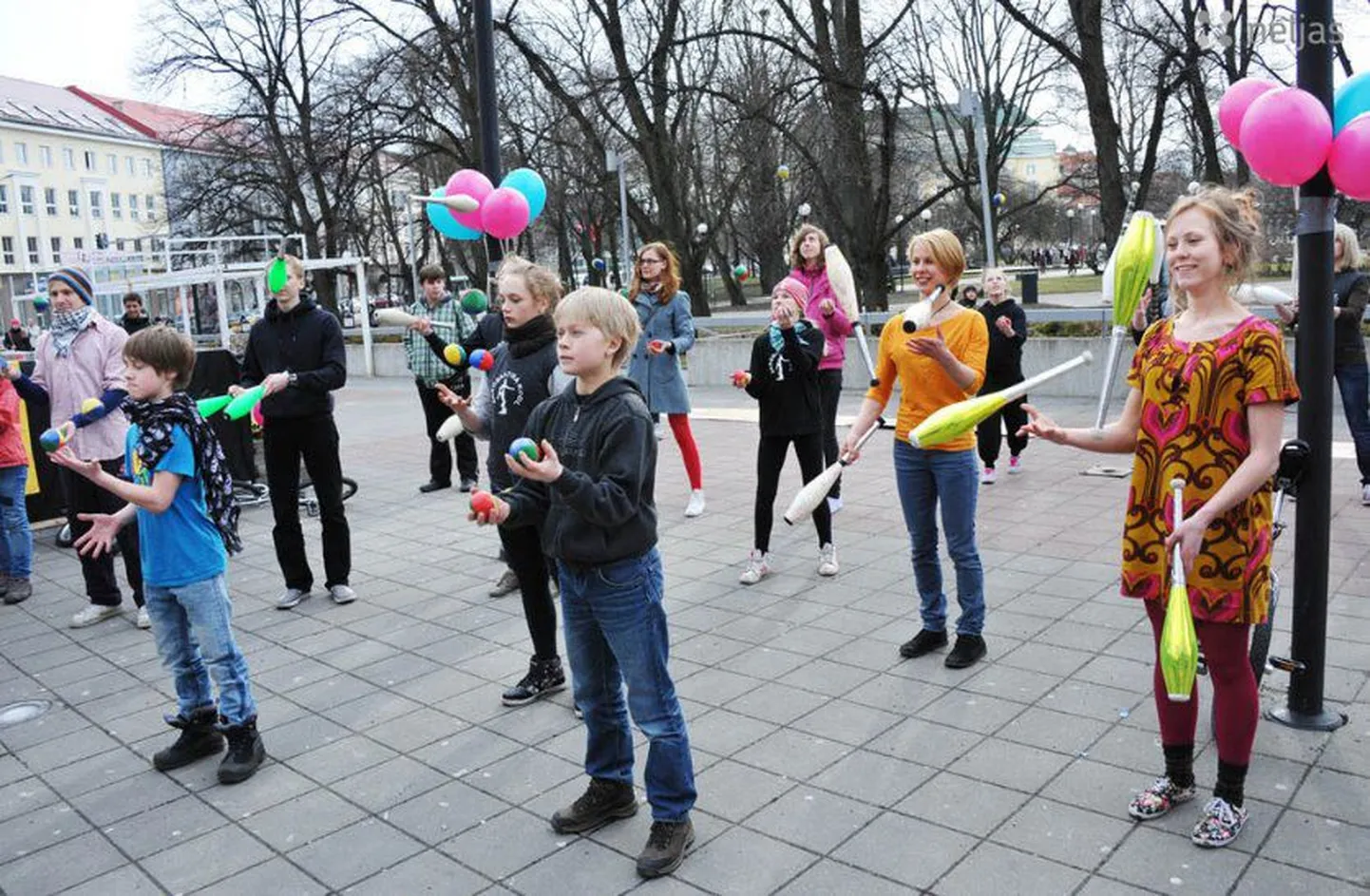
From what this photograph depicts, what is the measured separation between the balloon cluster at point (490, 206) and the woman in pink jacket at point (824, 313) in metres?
1.67

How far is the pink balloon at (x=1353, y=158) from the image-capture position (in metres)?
3.36

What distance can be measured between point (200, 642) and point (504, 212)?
3.10 metres

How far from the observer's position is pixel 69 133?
235 ft

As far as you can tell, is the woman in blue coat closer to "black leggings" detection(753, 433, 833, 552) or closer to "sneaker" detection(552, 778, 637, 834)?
"black leggings" detection(753, 433, 833, 552)

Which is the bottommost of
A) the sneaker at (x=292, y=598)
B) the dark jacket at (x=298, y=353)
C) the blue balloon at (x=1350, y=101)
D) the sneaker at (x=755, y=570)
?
the sneaker at (x=292, y=598)

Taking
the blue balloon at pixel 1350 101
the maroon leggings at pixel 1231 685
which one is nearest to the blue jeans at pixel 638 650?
the maroon leggings at pixel 1231 685

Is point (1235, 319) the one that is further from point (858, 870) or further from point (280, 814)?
point (280, 814)

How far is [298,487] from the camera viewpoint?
245 inches

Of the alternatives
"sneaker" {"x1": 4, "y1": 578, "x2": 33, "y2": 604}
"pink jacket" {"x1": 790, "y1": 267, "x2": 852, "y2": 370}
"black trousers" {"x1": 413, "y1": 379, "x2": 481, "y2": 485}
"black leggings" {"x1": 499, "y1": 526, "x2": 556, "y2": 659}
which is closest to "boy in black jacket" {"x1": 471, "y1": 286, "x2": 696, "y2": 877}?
"black leggings" {"x1": 499, "y1": 526, "x2": 556, "y2": 659}

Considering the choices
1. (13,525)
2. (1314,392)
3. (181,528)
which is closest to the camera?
(1314,392)

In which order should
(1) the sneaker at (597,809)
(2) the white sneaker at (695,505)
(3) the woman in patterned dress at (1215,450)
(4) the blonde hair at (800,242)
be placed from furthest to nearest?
(2) the white sneaker at (695,505) < (4) the blonde hair at (800,242) < (1) the sneaker at (597,809) < (3) the woman in patterned dress at (1215,450)

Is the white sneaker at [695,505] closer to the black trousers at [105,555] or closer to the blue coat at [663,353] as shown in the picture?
the blue coat at [663,353]

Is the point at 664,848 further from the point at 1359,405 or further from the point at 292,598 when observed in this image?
the point at 1359,405

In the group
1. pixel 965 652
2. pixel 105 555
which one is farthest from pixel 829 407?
pixel 105 555
